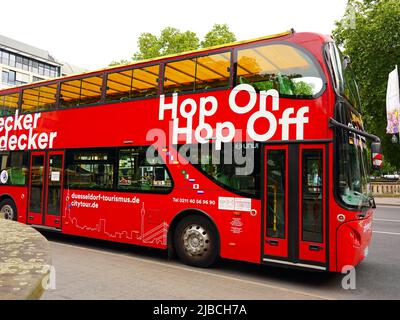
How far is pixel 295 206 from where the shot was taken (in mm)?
5855

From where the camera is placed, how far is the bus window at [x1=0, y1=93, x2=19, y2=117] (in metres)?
10.7

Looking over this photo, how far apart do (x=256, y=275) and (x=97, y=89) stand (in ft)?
18.1

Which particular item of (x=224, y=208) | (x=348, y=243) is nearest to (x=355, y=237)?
(x=348, y=243)

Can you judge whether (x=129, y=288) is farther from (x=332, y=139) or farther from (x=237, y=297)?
(x=332, y=139)

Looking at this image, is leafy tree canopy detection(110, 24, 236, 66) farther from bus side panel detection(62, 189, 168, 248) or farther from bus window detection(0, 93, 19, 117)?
bus side panel detection(62, 189, 168, 248)

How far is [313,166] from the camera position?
5801 mm

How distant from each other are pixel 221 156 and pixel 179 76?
197 centimetres

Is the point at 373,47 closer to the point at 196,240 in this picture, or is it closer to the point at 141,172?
the point at 141,172

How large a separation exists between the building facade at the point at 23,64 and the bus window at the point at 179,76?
4847cm

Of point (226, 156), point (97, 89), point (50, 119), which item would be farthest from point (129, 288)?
point (50, 119)

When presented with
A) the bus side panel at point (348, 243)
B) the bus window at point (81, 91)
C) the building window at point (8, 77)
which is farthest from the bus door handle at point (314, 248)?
the building window at point (8, 77)

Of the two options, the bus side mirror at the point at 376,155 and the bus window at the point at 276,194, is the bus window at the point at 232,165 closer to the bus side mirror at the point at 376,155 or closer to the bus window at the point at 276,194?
the bus window at the point at 276,194

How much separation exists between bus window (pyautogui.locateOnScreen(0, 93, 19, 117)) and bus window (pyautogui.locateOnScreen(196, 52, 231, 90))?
6.30m

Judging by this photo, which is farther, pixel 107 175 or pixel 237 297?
pixel 107 175
